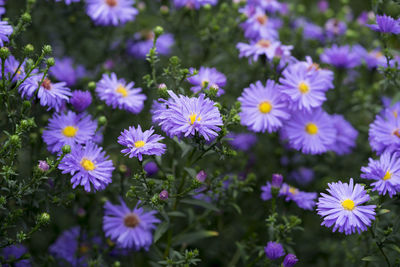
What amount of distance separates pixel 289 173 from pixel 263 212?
0.36 meters

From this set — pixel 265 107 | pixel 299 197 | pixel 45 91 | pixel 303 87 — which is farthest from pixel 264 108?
pixel 45 91

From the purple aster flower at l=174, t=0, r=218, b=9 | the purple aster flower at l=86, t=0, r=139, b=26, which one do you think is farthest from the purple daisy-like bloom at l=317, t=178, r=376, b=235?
the purple aster flower at l=86, t=0, r=139, b=26

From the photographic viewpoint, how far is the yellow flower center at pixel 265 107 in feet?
8.44

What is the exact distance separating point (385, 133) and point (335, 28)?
1.31 meters

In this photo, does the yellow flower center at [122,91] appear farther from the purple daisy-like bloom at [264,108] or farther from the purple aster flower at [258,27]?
the purple aster flower at [258,27]

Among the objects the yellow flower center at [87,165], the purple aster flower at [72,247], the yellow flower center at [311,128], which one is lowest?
the purple aster flower at [72,247]

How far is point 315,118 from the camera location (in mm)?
2795

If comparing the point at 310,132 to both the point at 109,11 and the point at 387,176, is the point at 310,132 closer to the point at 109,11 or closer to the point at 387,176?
the point at 387,176

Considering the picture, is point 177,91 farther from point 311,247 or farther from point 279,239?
point 311,247

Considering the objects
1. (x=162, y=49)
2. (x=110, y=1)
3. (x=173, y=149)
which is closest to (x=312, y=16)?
(x=162, y=49)

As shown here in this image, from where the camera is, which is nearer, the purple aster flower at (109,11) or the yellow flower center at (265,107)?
the yellow flower center at (265,107)

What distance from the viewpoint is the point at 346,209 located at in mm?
1953

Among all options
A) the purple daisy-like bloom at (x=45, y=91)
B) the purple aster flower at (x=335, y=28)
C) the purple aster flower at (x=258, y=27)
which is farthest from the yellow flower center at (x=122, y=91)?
the purple aster flower at (x=335, y=28)

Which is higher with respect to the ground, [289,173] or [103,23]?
[103,23]
